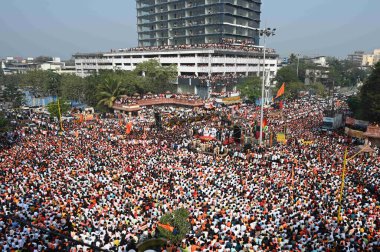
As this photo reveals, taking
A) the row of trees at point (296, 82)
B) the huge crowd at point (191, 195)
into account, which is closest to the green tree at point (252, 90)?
the row of trees at point (296, 82)

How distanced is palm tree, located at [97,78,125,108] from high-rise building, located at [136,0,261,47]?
4188 centimetres

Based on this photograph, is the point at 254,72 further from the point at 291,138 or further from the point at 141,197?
the point at 141,197

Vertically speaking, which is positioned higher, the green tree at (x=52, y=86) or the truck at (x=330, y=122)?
the green tree at (x=52, y=86)

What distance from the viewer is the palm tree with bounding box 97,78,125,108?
43.4m

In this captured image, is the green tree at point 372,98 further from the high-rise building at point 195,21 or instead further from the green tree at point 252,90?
the high-rise building at point 195,21

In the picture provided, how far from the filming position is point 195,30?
271 ft

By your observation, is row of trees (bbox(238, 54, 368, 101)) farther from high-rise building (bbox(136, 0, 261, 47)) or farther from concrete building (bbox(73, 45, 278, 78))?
high-rise building (bbox(136, 0, 261, 47))

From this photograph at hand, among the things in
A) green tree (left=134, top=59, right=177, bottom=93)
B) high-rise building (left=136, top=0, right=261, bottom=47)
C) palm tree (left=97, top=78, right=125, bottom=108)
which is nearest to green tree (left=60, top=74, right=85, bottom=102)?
palm tree (left=97, top=78, right=125, bottom=108)

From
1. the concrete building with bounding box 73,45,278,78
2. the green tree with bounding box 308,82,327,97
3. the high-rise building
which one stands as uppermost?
the high-rise building

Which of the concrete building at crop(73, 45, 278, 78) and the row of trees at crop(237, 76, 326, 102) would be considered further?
the concrete building at crop(73, 45, 278, 78)

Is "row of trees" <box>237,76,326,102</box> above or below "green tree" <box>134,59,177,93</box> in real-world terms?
below

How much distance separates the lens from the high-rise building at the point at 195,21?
78000 mm

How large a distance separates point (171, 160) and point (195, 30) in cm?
6798

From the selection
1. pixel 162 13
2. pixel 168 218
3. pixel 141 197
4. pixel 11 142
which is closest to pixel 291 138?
pixel 141 197
